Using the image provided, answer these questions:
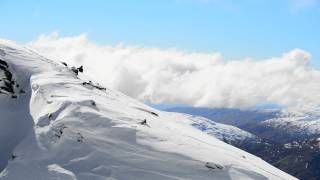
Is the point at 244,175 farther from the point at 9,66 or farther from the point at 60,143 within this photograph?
the point at 9,66

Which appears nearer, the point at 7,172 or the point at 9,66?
the point at 7,172

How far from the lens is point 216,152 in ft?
114

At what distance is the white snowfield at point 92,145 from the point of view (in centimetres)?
3069

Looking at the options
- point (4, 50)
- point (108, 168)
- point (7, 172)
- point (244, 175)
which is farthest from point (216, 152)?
point (4, 50)

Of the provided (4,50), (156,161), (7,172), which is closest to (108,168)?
(156,161)

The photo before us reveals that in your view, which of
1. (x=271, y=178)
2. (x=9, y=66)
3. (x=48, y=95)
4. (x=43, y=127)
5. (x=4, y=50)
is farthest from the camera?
(x=4, y=50)

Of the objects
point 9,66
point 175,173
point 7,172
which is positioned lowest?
point 7,172

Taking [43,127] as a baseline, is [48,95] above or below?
above

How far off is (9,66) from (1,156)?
491 inches

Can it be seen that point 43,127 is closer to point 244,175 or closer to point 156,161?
point 156,161

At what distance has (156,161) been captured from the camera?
3181 cm

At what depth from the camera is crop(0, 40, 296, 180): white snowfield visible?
30688mm

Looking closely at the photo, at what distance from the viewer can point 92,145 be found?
32812 millimetres

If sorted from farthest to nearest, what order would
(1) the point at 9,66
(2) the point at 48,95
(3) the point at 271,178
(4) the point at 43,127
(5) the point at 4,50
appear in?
(5) the point at 4,50, (1) the point at 9,66, (2) the point at 48,95, (4) the point at 43,127, (3) the point at 271,178
